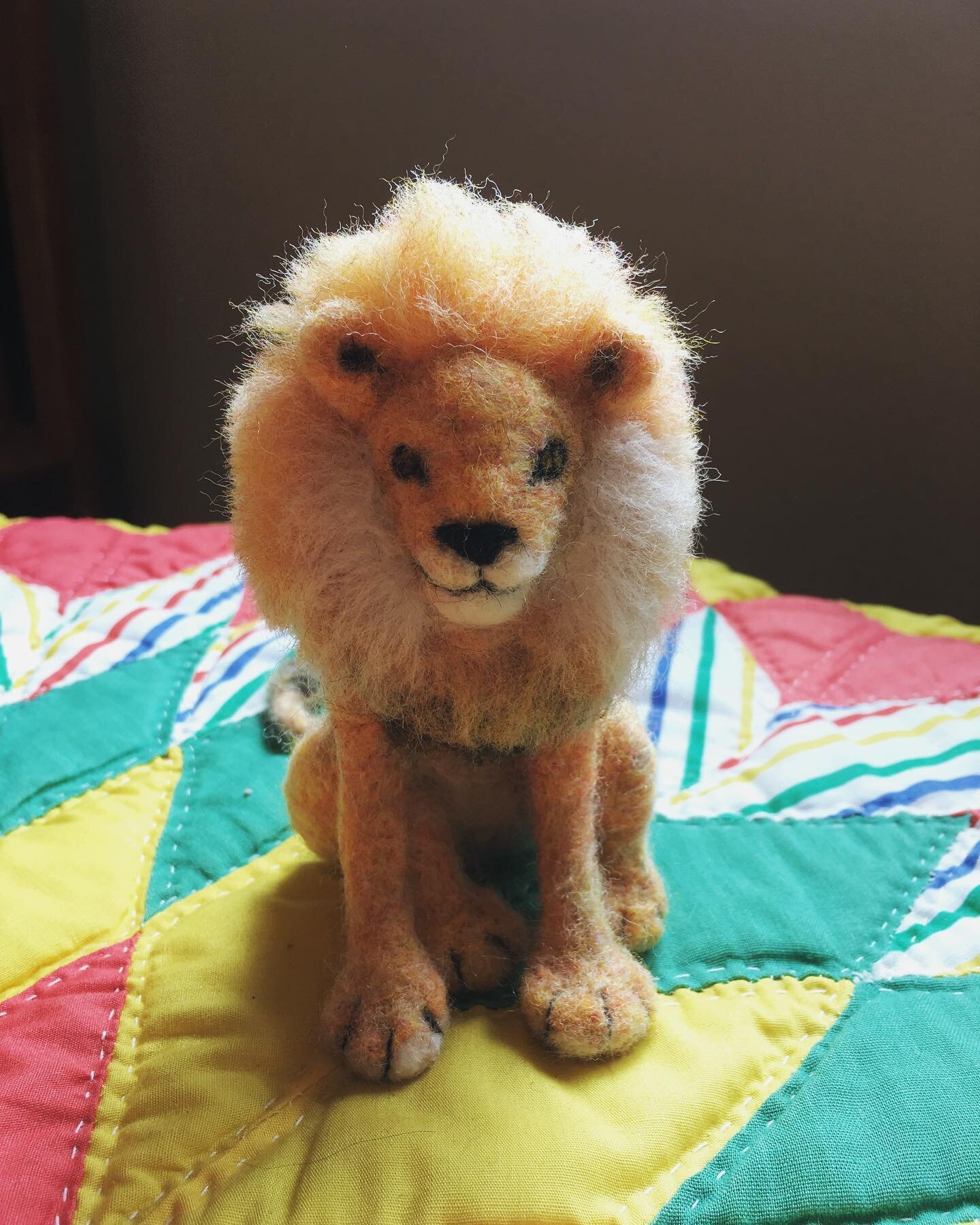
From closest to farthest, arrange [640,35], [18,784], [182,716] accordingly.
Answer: [18,784], [182,716], [640,35]

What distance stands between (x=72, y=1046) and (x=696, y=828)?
0.43 m

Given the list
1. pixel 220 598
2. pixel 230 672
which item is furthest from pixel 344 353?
pixel 220 598

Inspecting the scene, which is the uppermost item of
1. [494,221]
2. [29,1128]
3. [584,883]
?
[494,221]

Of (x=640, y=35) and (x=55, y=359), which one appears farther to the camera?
(x=55, y=359)

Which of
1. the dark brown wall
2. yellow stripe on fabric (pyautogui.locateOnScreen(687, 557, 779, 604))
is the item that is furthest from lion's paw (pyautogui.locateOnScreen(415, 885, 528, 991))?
the dark brown wall

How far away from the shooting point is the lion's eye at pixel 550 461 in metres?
0.44

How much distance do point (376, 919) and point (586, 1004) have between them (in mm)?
118

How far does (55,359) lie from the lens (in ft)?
4.13

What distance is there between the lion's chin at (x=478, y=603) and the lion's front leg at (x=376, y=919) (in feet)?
0.35

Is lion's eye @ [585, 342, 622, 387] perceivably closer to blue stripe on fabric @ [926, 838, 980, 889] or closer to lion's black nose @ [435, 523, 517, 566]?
lion's black nose @ [435, 523, 517, 566]

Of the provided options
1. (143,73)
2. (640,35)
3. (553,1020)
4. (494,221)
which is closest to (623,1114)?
(553,1020)

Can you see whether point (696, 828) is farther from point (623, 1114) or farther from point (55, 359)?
point (55, 359)

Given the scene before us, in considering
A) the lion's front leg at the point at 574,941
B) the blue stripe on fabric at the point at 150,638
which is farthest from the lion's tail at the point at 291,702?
the lion's front leg at the point at 574,941

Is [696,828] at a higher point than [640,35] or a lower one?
lower
